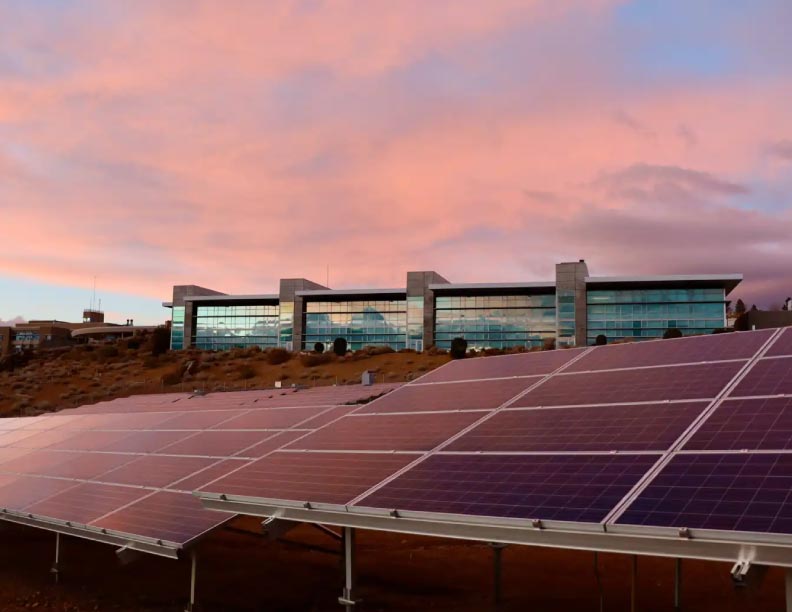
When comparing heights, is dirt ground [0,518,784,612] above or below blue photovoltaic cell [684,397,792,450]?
below

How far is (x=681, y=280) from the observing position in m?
99.2

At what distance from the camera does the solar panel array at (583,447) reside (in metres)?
9.88

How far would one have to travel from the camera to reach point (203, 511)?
1656 cm

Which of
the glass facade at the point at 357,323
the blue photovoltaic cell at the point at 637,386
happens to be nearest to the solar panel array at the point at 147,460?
the blue photovoltaic cell at the point at 637,386

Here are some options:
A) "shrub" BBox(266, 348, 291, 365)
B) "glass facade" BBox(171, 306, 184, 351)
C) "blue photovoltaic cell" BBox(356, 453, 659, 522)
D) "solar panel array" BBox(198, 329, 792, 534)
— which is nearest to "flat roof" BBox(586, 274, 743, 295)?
"shrub" BBox(266, 348, 291, 365)

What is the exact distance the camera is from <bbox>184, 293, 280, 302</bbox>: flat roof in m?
125

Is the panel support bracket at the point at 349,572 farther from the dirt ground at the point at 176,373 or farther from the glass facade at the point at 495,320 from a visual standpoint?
the glass facade at the point at 495,320

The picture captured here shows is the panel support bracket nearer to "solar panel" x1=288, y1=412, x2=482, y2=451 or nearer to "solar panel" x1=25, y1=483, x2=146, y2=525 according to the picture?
"solar panel" x1=288, y1=412, x2=482, y2=451

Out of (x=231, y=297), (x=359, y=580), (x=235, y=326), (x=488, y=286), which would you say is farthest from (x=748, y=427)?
(x=235, y=326)

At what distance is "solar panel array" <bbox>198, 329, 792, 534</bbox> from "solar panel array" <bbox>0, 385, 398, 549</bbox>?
193 centimetres

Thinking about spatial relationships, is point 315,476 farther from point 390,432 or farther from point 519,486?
point 519,486

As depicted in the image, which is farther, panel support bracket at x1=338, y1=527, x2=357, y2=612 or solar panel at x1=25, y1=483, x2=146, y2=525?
solar panel at x1=25, y1=483, x2=146, y2=525

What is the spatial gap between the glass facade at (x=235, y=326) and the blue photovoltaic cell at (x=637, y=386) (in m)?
110

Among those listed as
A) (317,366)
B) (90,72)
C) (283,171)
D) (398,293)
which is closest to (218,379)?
(317,366)
